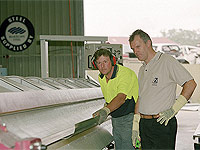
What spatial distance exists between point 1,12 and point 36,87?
25.6ft

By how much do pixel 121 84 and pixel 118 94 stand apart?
0.08m

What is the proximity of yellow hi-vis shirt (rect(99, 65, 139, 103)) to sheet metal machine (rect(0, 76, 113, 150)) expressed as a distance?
260 mm

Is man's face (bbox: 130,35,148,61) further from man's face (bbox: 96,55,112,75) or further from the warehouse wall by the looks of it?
the warehouse wall

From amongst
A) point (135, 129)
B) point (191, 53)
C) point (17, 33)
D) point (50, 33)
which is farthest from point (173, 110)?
point (191, 53)

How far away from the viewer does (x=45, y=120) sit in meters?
1.86

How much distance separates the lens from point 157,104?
2.10 metres

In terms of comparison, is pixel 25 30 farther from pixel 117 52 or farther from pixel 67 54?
pixel 117 52

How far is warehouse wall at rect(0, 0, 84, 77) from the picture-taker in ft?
29.9

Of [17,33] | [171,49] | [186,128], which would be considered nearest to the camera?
[186,128]

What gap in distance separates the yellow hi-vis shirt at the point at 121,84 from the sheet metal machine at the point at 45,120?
260 millimetres

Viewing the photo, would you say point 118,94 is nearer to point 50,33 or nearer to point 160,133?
point 160,133

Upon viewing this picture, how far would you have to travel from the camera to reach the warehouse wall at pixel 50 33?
9117mm

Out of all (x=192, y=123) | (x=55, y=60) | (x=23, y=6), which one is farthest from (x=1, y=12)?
(x=192, y=123)

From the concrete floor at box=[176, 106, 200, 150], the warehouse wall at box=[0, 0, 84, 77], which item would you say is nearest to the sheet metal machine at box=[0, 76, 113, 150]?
the concrete floor at box=[176, 106, 200, 150]
